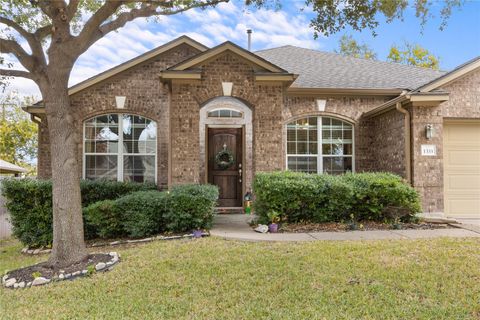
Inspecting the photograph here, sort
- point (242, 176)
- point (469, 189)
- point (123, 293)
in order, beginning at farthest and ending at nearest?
1. point (242, 176)
2. point (469, 189)
3. point (123, 293)

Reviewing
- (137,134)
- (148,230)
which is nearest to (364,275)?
(148,230)

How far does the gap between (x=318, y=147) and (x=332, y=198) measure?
3.35 m

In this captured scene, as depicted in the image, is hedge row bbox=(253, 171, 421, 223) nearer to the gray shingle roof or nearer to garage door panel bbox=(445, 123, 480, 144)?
garage door panel bbox=(445, 123, 480, 144)

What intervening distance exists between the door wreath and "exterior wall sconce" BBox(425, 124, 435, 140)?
5.04 metres

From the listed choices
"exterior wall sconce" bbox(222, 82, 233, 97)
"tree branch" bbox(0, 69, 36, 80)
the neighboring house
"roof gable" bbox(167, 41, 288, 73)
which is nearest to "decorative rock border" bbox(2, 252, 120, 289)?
"tree branch" bbox(0, 69, 36, 80)

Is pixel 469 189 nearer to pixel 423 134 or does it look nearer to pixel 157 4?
pixel 423 134

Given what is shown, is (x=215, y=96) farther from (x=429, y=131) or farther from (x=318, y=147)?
(x=429, y=131)

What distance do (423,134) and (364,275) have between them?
5.34m

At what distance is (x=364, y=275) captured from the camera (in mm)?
4211

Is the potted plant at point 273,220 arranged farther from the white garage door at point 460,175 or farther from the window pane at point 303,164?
the white garage door at point 460,175

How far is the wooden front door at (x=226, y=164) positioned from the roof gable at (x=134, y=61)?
279 cm

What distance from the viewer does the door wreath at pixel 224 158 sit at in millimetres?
10133

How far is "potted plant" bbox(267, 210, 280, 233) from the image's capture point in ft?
21.6

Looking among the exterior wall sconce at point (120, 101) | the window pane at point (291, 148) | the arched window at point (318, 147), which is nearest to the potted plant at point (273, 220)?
the arched window at point (318, 147)
